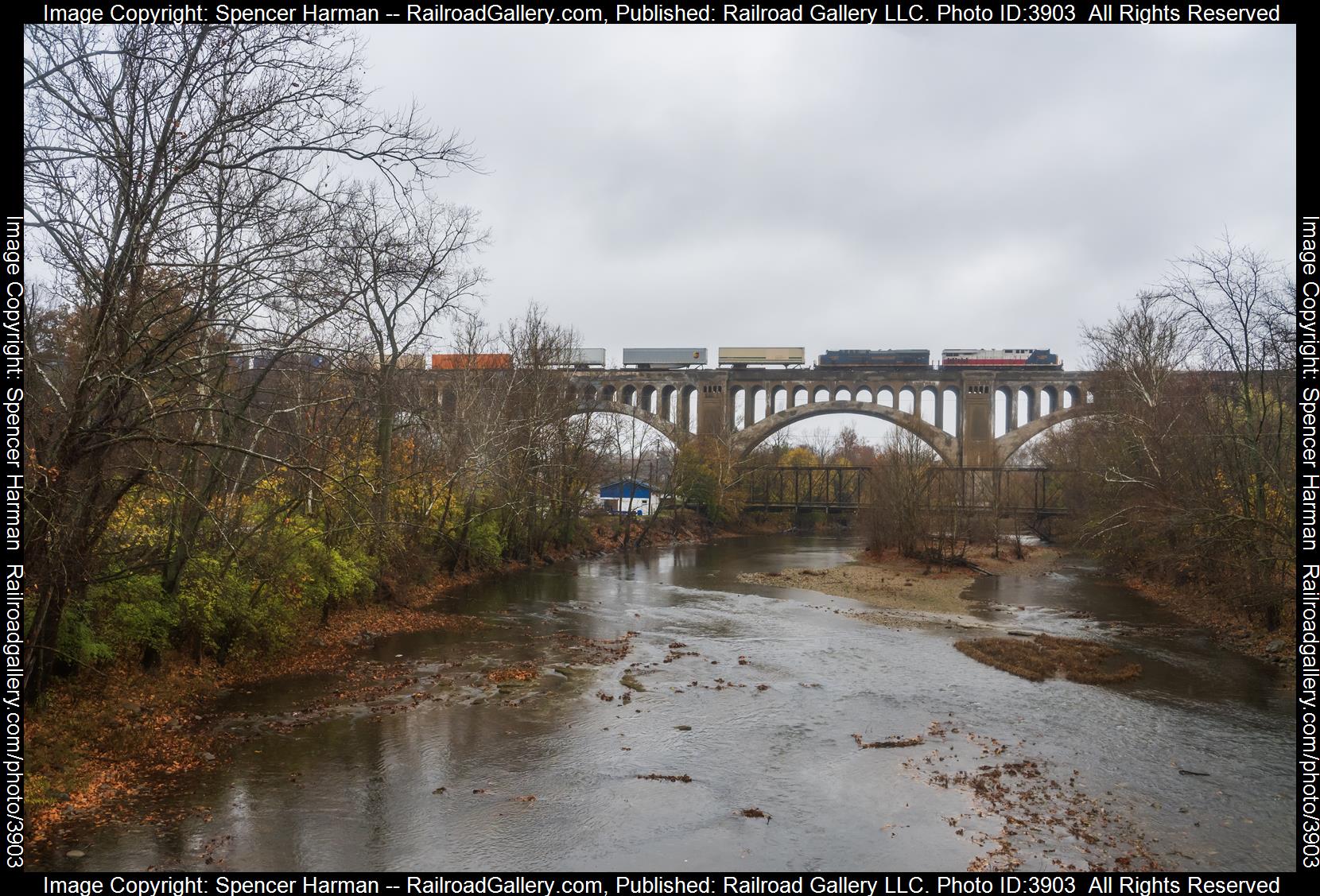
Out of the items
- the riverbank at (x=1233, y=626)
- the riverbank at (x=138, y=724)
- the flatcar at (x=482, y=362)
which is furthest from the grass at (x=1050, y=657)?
the flatcar at (x=482, y=362)

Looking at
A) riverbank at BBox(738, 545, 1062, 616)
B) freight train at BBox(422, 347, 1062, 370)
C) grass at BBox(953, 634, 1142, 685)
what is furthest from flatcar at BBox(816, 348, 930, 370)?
grass at BBox(953, 634, 1142, 685)

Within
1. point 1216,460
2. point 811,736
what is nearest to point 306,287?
point 811,736

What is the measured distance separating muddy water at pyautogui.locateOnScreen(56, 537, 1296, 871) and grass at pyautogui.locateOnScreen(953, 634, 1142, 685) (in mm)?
522

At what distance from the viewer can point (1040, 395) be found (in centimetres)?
7569

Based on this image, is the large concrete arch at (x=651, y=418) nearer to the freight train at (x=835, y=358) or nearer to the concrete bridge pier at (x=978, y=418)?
the freight train at (x=835, y=358)

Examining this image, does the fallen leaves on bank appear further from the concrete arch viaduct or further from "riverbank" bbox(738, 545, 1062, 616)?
the concrete arch viaduct

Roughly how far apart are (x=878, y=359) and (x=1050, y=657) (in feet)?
199

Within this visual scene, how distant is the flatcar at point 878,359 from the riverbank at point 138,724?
2498 inches

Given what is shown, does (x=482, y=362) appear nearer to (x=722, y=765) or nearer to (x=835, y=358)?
(x=722, y=765)

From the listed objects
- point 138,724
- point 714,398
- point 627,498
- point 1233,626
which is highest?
point 714,398

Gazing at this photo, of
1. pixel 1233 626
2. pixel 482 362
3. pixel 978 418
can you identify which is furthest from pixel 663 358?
pixel 1233 626

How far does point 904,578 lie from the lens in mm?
38625

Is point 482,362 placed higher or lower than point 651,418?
higher

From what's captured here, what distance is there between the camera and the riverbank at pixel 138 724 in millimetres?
9906
